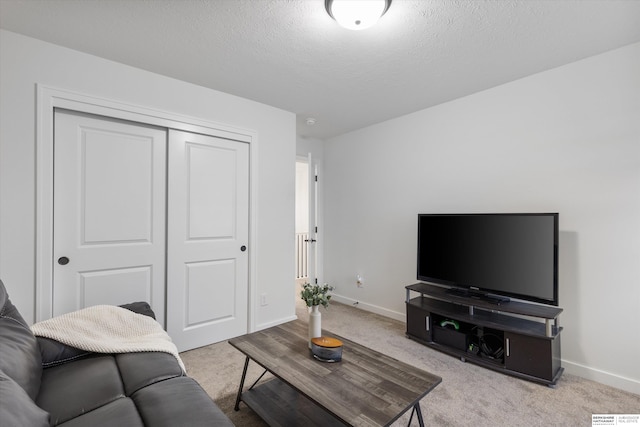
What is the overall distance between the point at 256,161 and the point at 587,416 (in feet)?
10.6

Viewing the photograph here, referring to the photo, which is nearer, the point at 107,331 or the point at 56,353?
the point at 56,353

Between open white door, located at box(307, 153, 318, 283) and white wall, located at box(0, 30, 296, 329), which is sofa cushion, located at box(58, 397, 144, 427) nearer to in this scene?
white wall, located at box(0, 30, 296, 329)

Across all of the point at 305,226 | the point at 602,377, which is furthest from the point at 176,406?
the point at 305,226

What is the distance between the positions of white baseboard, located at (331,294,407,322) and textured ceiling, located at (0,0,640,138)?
8.19ft

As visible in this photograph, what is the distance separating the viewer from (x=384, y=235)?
3.77m

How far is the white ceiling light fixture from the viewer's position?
1623mm

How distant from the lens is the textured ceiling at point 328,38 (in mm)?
1758

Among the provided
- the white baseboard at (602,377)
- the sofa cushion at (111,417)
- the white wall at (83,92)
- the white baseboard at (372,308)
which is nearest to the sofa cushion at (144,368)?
the sofa cushion at (111,417)

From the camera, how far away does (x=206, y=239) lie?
2881 mm

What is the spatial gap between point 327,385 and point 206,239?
1.92 m

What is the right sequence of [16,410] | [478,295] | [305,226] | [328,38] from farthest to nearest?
[305,226], [478,295], [328,38], [16,410]

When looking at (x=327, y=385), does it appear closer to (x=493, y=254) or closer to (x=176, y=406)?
(x=176, y=406)

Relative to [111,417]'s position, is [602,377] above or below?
below

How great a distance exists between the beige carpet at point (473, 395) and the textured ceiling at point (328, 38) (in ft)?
7.98
